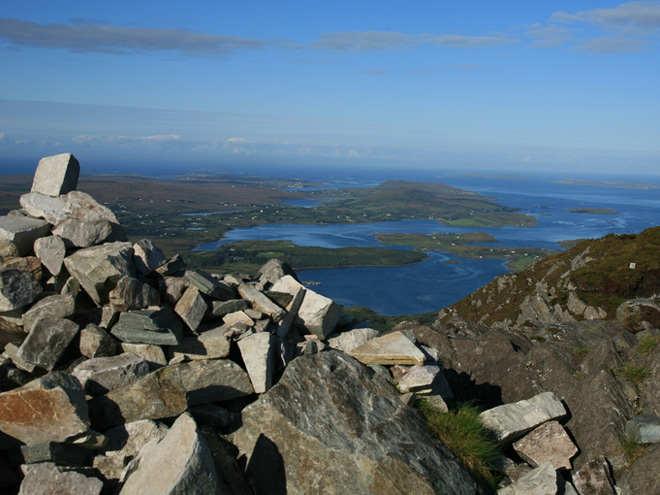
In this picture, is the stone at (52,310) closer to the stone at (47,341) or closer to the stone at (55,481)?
the stone at (47,341)

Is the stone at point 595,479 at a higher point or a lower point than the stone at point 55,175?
lower

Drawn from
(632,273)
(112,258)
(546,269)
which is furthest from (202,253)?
(112,258)

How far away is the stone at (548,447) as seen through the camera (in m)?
8.59

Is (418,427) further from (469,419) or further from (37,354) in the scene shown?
(37,354)

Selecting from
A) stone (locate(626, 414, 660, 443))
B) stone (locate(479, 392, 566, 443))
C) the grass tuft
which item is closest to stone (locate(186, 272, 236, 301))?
the grass tuft

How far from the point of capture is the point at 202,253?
13212 centimetres

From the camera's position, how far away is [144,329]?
27.2 ft

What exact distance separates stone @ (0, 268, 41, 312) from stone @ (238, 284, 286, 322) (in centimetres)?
367

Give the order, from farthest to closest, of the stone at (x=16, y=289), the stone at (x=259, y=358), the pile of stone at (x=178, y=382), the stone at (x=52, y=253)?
the stone at (x=52, y=253) → the stone at (x=16, y=289) → the stone at (x=259, y=358) → the pile of stone at (x=178, y=382)

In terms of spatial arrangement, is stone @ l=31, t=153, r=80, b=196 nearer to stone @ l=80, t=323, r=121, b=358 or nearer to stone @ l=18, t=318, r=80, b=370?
stone @ l=18, t=318, r=80, b=370

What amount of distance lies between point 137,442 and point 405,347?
4.96m

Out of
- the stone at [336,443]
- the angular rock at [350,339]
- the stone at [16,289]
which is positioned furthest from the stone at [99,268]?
the angular rock at [350,339]

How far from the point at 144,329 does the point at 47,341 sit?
1.49m

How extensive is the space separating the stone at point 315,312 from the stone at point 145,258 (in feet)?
8.46
